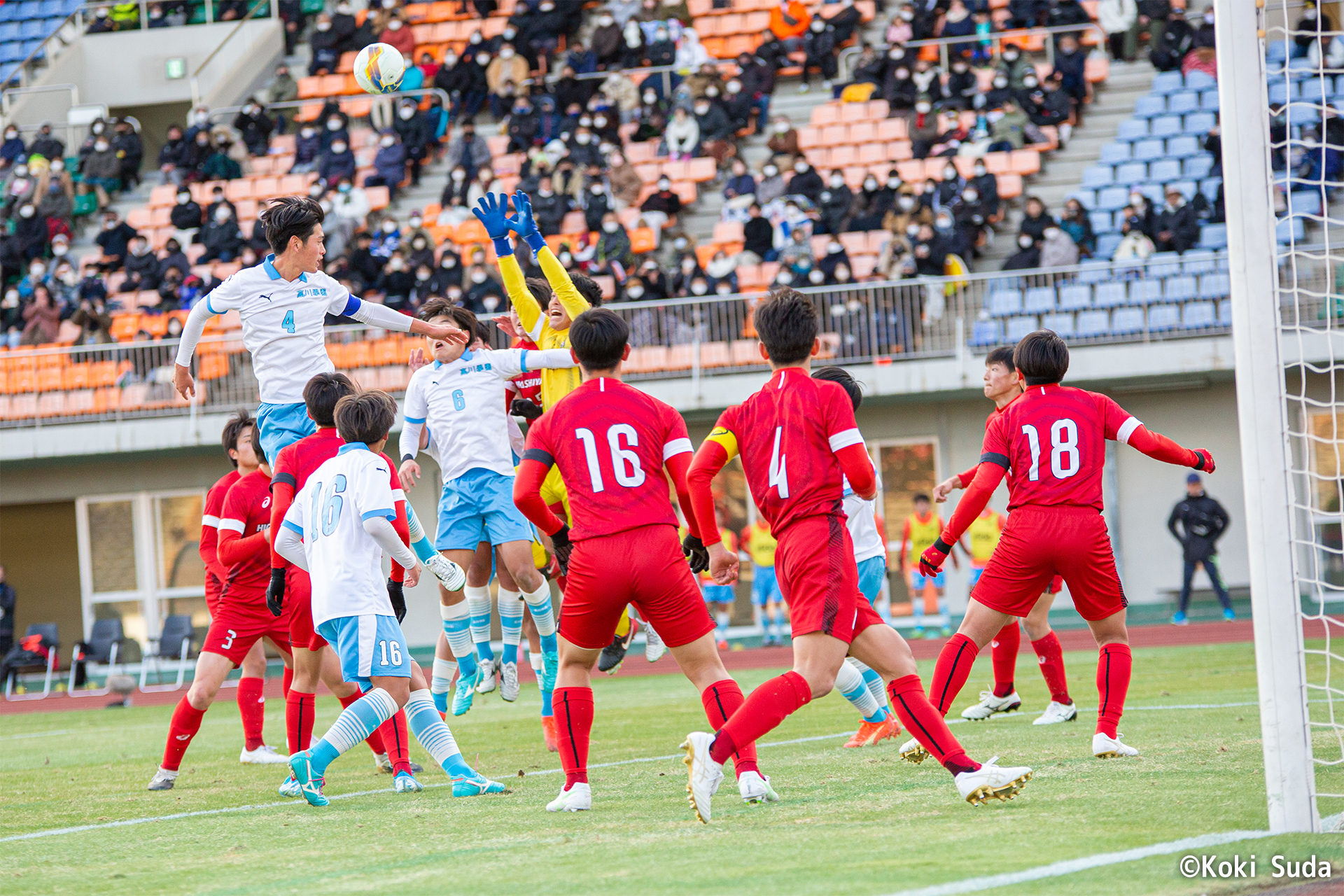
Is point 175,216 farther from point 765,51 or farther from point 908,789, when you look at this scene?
point 908,789

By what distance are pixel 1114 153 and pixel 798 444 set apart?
1873cm

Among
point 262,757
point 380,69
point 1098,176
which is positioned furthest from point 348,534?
point 1098,176

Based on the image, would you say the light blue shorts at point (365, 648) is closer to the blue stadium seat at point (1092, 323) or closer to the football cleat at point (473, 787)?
the football cleat at point (473, 787)

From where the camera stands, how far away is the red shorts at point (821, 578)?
545cm

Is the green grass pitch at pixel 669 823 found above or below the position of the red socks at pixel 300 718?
below

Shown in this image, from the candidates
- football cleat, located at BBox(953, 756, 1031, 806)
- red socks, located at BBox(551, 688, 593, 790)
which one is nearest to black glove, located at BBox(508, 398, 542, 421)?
red socks, located at BBox(551, 688, 593, 790)

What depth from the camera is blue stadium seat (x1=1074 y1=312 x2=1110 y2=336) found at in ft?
64.6

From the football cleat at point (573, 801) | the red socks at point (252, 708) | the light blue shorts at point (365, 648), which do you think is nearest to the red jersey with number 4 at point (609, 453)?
the football cleat at point (573, 801)

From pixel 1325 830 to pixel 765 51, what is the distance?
71.8ft

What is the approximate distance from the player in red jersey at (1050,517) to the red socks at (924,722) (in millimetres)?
1387

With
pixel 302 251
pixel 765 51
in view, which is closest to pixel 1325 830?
pixel 302 251

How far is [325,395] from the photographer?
7.09 meters

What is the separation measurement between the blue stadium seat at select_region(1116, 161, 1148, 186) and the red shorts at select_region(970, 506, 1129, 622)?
16424 mm

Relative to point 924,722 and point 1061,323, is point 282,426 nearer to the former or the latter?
point 924,722
